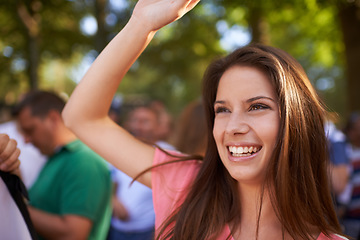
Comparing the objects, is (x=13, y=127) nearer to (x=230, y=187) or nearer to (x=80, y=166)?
(x=80, y=166)

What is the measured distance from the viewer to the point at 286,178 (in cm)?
171

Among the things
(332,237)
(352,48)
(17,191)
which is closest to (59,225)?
(17,191)

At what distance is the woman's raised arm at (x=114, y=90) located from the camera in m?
1.78

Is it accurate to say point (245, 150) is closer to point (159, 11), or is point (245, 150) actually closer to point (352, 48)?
point (159, 11)

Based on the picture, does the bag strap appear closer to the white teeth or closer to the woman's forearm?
the woman's forearm

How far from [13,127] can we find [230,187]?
3679 mm

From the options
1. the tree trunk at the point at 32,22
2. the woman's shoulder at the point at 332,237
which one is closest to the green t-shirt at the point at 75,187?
the woman's shoulder at the point at 332,237

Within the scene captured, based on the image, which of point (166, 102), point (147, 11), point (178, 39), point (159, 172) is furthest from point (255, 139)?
point (166, 102)

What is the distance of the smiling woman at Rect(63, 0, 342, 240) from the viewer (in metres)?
1.69

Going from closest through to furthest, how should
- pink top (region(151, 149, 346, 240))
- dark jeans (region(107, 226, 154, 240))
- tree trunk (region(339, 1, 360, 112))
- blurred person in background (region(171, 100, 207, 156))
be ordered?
1. pink top (region(151, 149, 346, 240))
2. blurred person in background (region(171, 100, 207, 156))
3. dark jeans (region(107, 226, 154, 240))
4. tree trunk (region(339, 1, 360, 112))

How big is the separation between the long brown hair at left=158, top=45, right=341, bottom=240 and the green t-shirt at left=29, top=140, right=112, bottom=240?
934 millimetres

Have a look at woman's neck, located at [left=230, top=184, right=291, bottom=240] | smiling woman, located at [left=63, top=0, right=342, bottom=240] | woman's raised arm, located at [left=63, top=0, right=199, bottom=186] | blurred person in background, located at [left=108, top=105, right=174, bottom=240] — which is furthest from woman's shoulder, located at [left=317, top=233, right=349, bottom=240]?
blurred person in background, located at [left=108, top=105, right=174, bottom=240]

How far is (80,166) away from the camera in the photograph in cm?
274

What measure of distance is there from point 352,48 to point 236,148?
275 inches
